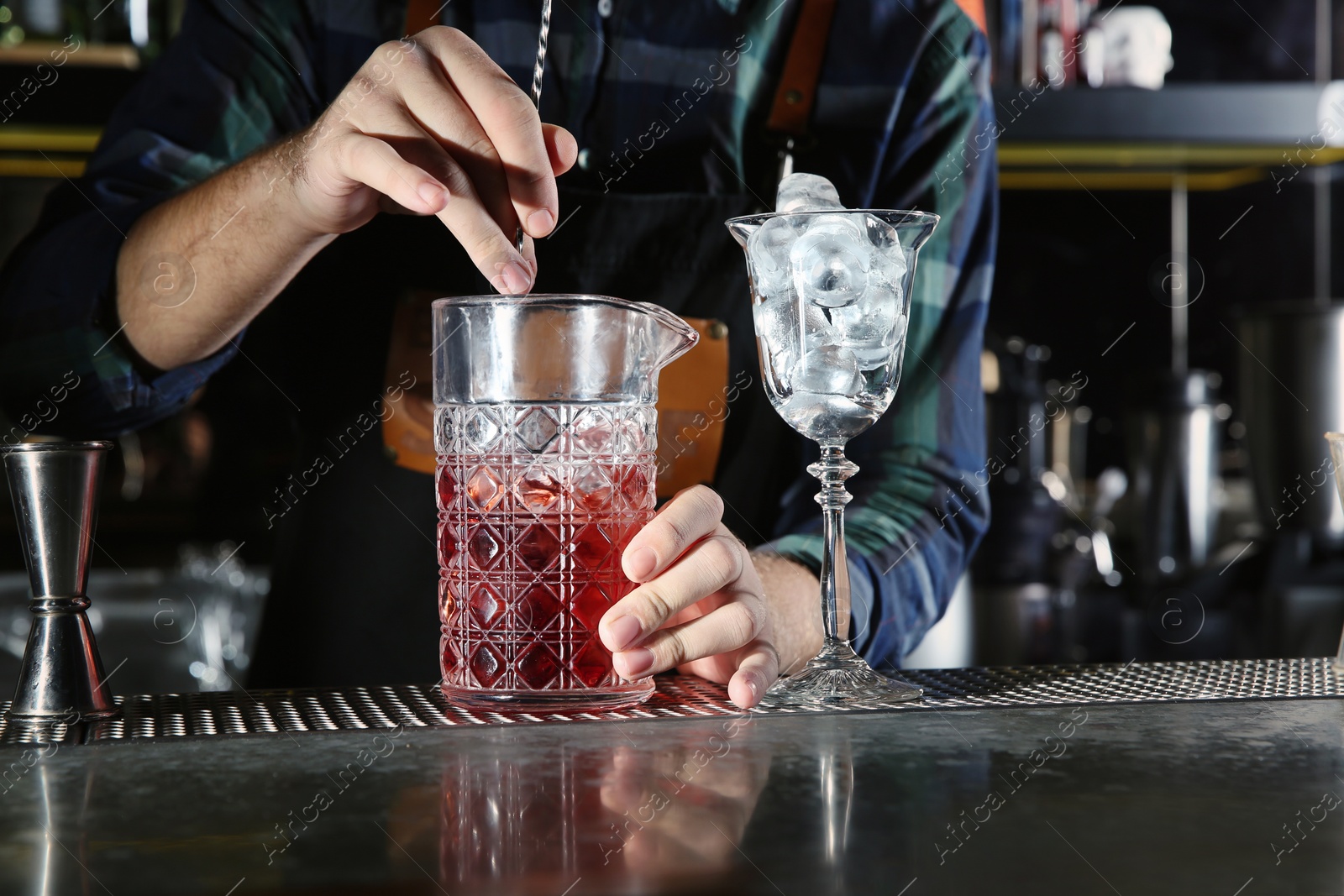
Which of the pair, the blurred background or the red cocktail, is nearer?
the red cocktail

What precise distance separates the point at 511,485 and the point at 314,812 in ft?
0.79

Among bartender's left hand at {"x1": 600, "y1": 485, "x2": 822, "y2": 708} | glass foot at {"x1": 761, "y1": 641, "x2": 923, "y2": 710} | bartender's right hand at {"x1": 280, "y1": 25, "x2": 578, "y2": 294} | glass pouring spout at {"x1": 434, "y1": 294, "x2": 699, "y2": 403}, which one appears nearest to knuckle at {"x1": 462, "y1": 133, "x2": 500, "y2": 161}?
bartender's right hand at {"x1": 280, "y1": 25, "x2": 578, "y2": 294}

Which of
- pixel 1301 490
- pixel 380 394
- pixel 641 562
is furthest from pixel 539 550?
pixel 1301 490

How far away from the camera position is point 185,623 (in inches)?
82.2

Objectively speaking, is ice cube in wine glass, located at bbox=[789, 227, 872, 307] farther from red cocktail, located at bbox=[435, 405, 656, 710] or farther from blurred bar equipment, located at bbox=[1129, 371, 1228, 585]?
blurred bar equipment, located at bbox=[1129, 371, 1228, 585]

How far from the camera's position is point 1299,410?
6.34ft

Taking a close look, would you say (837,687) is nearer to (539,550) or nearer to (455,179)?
(539,550)

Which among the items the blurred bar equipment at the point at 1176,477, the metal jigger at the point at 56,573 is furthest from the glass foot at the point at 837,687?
the blurred bar equipment at the point at 1176,477

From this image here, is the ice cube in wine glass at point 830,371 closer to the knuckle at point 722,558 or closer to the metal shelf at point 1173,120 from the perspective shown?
the knuckle at point 722,558

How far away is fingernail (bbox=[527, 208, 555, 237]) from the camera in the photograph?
0.74 m

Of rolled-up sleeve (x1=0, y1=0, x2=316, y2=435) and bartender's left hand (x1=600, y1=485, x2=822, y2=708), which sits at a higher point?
rolled-up sleeve (x1=0, y1=0, x2=316, y2=435)

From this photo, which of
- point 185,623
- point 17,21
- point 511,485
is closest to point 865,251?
point 511,485

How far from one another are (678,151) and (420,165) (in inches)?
20.1

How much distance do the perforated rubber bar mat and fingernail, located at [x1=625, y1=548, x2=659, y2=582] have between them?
74 mm
